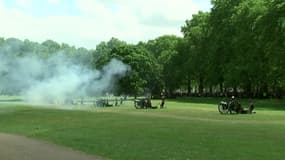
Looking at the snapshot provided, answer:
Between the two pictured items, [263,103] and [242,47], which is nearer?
[263,103]

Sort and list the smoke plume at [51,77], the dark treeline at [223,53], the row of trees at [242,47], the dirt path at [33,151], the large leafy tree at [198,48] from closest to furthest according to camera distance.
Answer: the dirt path at [33,151] < the smoke plume at [51,77] < the dark treeline at [223,53] < the row of trees at [242,47] < the large leafy tree at [198,48]

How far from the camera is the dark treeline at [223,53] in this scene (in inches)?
3031

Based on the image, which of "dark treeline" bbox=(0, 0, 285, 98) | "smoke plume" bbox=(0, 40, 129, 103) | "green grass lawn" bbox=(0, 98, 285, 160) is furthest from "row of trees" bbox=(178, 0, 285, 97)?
"green grass lawn" bbox=(0, 98, 285, 160)

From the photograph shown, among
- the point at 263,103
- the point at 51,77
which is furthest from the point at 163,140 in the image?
the point at 263,103

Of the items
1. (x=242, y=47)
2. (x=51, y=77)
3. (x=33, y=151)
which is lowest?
(x=33, y=151)

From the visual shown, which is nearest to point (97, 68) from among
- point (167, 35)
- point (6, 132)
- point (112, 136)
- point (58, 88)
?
point (58, 88)

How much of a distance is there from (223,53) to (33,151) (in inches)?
3225

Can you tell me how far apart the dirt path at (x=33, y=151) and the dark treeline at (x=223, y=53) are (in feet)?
87.2

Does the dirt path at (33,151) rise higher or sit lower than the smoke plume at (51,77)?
lower

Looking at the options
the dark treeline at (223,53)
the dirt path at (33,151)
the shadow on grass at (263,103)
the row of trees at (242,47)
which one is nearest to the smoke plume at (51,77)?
the dark treeline at (223,53)

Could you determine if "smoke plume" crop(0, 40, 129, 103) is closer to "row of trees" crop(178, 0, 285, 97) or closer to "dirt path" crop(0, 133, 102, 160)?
"row of trees" crop(178, 0, 285, 97)

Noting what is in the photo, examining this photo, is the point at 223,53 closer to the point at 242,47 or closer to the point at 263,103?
the point at 242,47

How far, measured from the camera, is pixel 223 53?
100250 millimetres

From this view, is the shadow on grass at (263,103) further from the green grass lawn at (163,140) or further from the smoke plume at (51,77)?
the green grass lawn at (163,140)
